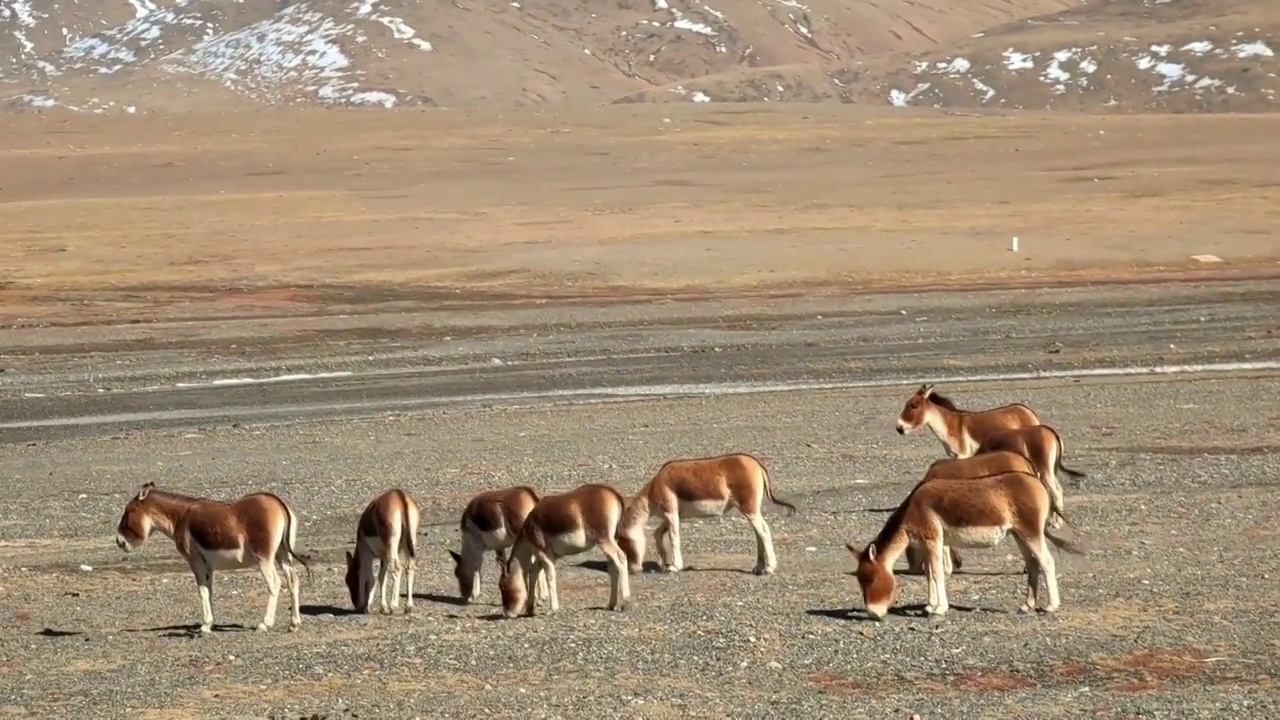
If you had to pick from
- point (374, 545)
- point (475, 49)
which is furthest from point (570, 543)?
point (475, 49)

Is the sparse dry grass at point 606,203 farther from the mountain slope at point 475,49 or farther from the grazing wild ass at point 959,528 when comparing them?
the mountain slope at point 475,49

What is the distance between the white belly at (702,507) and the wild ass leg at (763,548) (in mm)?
188

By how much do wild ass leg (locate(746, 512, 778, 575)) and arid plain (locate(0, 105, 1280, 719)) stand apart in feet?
0.53

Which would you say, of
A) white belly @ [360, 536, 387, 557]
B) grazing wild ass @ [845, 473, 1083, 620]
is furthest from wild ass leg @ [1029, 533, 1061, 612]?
white belly @ [360, 536, 387, 557]

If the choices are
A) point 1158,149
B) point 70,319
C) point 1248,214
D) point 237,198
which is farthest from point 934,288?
point 1158,149

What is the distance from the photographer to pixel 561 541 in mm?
11539

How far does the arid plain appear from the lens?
407 inches

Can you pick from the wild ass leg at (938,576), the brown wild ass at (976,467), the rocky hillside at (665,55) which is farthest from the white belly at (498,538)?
the rocky hillside at (665,55)

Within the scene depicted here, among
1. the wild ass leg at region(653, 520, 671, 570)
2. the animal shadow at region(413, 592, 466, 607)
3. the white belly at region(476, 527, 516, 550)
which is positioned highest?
the white belly at region(476, 527, 516, 550)

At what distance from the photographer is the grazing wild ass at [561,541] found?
11.5 meters

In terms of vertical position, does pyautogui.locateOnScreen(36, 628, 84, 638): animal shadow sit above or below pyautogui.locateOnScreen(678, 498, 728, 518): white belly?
below

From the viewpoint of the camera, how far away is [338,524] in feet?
51.8

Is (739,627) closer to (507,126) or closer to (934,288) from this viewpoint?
(934,288)

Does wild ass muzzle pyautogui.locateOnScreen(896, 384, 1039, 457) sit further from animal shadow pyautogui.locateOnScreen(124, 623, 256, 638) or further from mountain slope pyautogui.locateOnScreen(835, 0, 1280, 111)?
mountain slope pyautogui.locateOnScreen(835, 0, 1280, 111)
